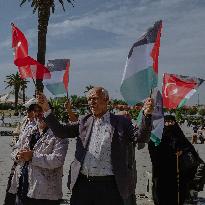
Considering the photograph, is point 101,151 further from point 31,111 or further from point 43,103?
point 31,111

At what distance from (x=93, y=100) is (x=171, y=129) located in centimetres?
227

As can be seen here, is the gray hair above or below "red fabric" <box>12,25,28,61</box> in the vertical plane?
below

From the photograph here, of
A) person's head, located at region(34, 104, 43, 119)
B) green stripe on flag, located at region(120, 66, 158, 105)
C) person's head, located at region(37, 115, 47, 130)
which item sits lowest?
person's head, located at region(37, 115, 47, 130)

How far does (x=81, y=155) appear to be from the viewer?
428 cm

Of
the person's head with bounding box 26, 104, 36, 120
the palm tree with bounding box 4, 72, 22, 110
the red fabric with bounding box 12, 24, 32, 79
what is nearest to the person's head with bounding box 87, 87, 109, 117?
the person's head with bounding box 26, 104, 36, 120

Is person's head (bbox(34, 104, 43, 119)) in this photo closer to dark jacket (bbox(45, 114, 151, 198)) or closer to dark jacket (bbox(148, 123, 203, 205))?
dark jacket (bbox(45, 114, 151, 198))

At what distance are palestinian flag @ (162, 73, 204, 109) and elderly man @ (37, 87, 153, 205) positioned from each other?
10.5 ft

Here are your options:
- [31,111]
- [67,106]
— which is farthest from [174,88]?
[31,111]

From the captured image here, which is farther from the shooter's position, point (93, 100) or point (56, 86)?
point (56, 86)

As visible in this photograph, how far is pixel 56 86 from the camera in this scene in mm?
6004

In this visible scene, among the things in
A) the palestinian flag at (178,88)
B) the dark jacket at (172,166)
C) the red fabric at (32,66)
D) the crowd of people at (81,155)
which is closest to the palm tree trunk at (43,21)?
the palestinian flag at (178,88)

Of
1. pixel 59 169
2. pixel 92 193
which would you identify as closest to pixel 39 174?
pixel 59 169

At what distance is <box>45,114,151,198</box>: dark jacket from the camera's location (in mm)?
4137

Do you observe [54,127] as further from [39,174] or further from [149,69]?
[149,69]
